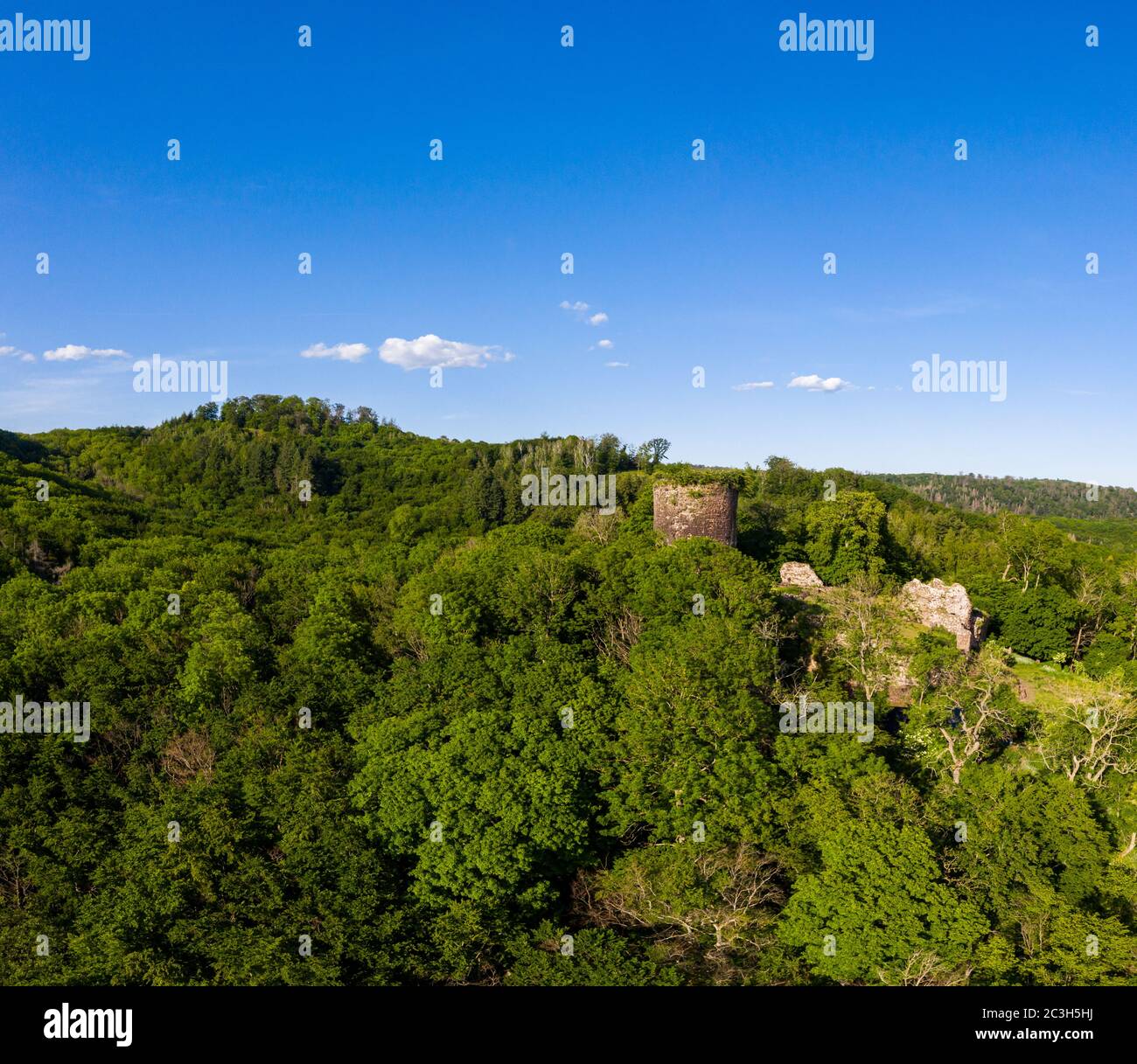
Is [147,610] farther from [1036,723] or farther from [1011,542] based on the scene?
[1011,542]

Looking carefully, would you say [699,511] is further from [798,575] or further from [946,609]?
[946,609]

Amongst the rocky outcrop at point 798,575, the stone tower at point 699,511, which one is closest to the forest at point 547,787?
the stone tower at point 699,511

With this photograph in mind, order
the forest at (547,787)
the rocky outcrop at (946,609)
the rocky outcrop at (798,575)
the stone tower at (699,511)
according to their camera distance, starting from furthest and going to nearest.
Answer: the rocky outcrop at (798,575), the rocky outcrop at (946,609), the stone tower at (699,511), the forest at (547,787)

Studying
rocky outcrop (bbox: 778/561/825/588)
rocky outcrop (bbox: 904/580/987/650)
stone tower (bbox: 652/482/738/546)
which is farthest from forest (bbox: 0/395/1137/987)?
rocky outcrop (bbox: 778/561/825/588)

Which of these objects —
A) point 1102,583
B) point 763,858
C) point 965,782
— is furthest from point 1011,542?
point 763,858

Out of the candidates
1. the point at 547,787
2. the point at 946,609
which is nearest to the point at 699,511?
the point at 946,609

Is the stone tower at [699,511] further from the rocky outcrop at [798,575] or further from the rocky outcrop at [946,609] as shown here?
the rocky outcrop at [946,609]
